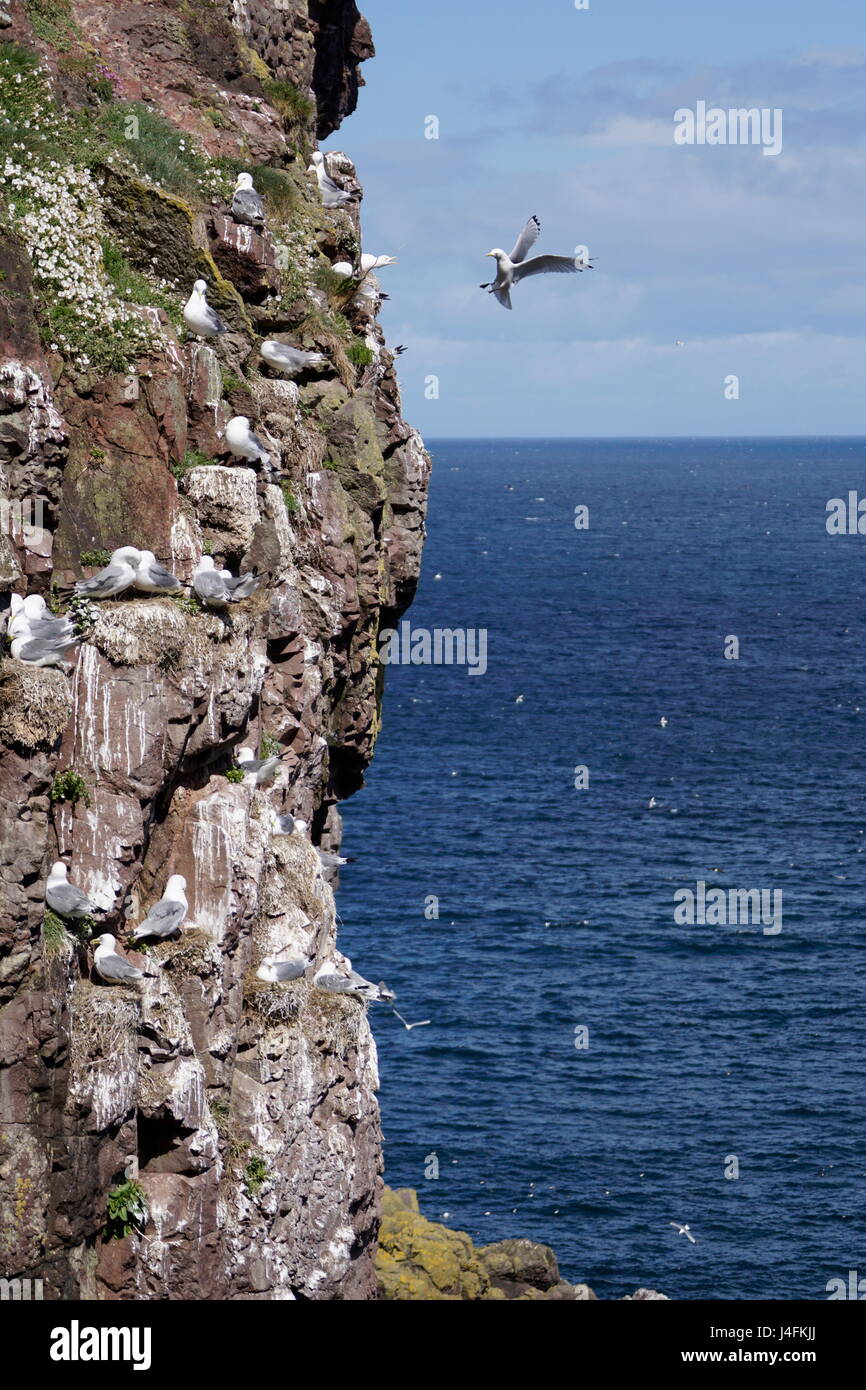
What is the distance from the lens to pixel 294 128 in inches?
1469

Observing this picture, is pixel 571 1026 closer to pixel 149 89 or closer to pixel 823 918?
pixel 823 918

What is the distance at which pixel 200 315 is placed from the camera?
25453 mm

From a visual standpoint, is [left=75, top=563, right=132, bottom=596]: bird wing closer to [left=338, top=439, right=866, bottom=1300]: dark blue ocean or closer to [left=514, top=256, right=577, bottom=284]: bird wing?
[left=514, top=256, right=577, bottom=284]: bird wing

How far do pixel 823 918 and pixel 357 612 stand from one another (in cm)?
4673

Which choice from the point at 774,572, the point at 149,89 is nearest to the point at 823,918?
the point at 149,89

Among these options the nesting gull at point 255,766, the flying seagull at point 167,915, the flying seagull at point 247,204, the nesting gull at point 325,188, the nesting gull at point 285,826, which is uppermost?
the nesting gull at point 325,188

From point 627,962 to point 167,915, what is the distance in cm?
5012

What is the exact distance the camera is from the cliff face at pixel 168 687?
20172 mm

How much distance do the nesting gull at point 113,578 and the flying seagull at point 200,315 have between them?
15.7ft

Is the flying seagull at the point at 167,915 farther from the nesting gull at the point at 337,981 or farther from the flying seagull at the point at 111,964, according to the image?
the nesting gull at the point at 337,981

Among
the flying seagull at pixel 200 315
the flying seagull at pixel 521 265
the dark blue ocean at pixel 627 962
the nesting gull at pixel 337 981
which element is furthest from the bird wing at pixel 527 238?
the dark blue ocean at pixel 627 962
